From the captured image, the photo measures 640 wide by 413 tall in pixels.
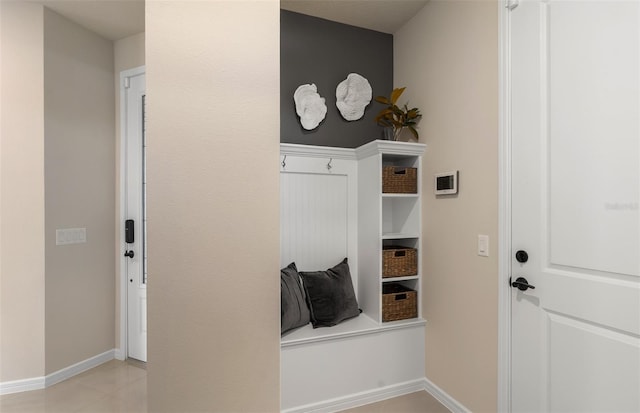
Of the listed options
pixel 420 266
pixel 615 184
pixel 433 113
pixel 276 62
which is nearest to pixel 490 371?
pixel 420 266

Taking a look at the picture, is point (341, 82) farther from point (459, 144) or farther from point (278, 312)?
point (278, 312)

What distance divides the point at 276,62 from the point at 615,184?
1.40m

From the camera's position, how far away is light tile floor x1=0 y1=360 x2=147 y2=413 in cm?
220

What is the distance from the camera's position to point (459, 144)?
6.89ft

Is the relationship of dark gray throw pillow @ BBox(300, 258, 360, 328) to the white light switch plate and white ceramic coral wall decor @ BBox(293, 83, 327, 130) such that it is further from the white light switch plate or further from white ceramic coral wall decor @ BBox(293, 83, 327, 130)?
the white light switch plate

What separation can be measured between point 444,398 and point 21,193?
3319 millimetres

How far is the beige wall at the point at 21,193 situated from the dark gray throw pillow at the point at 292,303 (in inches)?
72.3

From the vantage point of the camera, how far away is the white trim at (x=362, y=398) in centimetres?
210

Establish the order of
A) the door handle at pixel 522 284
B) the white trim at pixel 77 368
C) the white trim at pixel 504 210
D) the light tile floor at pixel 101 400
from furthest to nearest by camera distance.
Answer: the white trim at pixel 77 368, the light tile floor at pixel 101 400, the white trim at pixel 504 210, the door handle at pixel 522 284

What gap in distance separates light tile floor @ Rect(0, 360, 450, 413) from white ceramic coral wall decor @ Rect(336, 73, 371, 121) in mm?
2116

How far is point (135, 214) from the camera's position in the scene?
2.90m

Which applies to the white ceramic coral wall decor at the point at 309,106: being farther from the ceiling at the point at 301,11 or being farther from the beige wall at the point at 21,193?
the beige wall at the point at 21,193

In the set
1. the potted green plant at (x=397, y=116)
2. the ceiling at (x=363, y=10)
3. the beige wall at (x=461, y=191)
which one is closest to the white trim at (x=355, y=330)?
the beige wall at (x=461, y=191)

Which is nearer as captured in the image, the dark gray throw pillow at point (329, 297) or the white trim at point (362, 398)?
the white trim at point (362, 398)
